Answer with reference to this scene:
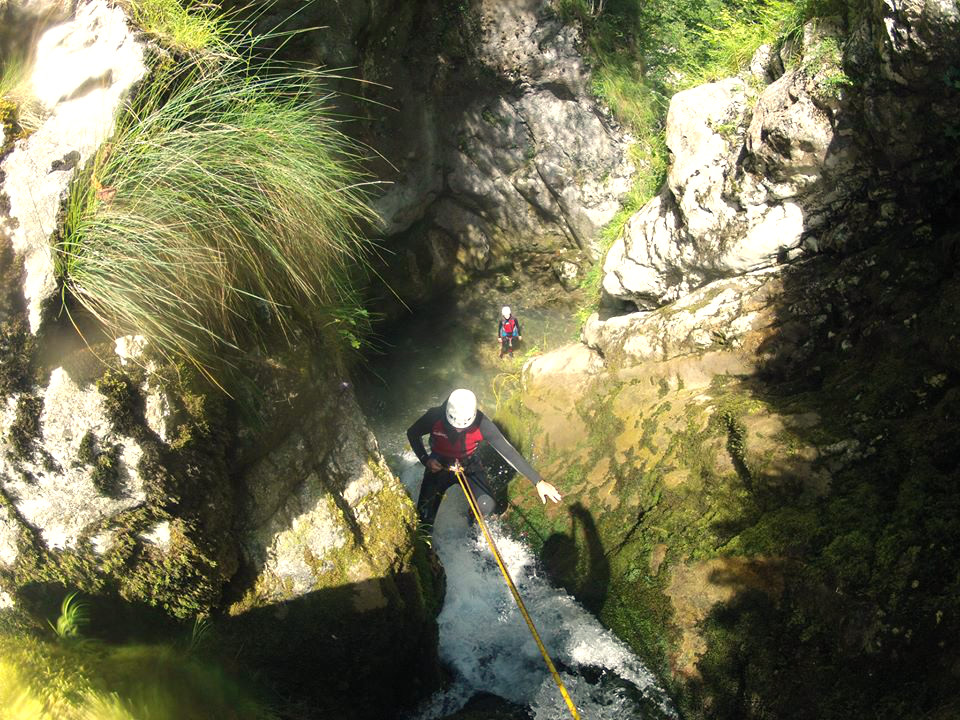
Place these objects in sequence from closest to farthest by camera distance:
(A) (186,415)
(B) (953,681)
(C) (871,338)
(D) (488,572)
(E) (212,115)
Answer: (B) (953,681) → (A) (186,415) → (E) (212,115) → (C) (871,338) → (D) (488,572)

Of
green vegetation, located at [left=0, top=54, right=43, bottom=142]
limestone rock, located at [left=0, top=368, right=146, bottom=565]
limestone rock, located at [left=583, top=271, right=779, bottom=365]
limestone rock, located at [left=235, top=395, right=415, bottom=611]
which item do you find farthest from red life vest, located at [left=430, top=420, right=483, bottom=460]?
green vegetation, located at [left=0, top=54, right=43, bottom=142]

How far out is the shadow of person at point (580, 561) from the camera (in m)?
4.93

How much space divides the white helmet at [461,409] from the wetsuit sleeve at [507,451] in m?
0.18

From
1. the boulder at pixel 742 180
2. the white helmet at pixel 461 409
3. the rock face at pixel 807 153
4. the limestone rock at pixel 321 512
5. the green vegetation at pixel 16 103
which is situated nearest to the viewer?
the green vegetation at pixel 16 103

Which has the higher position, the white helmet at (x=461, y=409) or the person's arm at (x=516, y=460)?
the white helmet at (x=461, y=409)

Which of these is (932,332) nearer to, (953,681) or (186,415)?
(953,681)

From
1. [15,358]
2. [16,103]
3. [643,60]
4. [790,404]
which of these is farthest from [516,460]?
[643,60]

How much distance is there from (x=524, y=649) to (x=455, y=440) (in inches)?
72.4

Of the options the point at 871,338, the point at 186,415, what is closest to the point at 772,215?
the point at 871,338

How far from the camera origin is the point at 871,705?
2.96 metres

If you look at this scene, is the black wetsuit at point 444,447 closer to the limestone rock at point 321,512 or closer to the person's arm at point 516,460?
the person's arm at point 516,460

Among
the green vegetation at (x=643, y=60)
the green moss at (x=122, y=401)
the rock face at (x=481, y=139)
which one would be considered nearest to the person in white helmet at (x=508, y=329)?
the rock face at (x=481, y=139)

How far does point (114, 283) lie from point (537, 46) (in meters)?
6.79

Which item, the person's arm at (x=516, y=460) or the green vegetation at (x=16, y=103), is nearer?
the green vegetation at (x=16, y=103)
